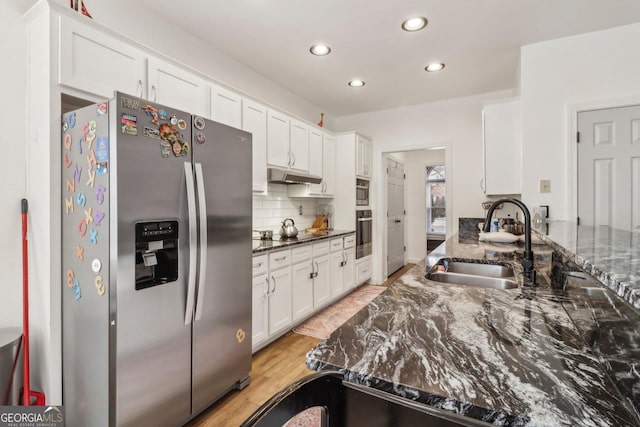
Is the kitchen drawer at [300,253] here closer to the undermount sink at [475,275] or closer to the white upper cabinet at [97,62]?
the undermount sink at [475,275]

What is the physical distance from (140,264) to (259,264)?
1.05 m

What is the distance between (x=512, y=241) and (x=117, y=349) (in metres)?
2.92

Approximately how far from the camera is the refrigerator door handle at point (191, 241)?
1.67 m

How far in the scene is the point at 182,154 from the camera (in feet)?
5.52

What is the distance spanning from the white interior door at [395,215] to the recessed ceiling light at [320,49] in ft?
8.17

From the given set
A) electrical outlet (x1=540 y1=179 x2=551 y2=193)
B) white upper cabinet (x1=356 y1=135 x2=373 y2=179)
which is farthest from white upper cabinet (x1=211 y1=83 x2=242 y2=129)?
electrical outlet (x1=540 y1=179 x2=551 y2=193)

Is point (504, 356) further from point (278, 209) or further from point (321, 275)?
point (278, 209)

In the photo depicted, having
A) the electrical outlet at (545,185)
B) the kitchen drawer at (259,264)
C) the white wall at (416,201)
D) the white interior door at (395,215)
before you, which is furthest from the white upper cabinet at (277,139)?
the white wall at (416,201)

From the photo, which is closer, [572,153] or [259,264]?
[259,264]

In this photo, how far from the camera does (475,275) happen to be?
5.65 feet

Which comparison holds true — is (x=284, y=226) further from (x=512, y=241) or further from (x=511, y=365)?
(x=511, y=365)

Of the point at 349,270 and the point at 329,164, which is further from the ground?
the point at 329,164

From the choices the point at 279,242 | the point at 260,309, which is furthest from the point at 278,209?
the point at 260,309

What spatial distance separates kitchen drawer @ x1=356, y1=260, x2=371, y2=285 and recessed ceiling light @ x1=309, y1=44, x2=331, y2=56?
2754 mm
